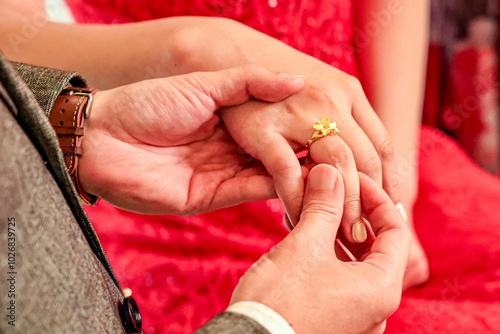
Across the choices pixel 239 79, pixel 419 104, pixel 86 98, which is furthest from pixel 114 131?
pixel 419 104

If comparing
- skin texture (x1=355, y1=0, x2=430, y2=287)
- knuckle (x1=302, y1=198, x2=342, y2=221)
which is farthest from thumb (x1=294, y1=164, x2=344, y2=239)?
skin texture (x1=355, y1=0, x2=430, y2=287)

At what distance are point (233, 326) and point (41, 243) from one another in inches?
7.1

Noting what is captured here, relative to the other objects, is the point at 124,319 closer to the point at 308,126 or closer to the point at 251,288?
the point at 251,288

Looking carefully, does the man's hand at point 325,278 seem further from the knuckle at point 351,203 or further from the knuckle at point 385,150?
the knuckle at point 385,150

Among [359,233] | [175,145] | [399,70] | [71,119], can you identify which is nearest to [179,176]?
[175,145]

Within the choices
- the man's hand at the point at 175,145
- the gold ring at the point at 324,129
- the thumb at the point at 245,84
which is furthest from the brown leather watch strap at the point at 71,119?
the gold ring at the point at 324,129

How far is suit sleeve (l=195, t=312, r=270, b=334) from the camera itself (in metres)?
0.46

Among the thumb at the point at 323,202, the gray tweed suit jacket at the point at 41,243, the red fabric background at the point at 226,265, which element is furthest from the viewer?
the red fabric background at the point at 226,265

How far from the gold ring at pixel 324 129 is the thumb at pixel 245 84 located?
59mm

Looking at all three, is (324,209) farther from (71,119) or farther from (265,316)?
(71,119)

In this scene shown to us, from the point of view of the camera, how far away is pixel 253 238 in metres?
0.93

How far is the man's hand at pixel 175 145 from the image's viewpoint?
2.31 ft

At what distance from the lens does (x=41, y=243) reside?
1.46ft

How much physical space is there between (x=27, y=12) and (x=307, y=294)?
79cm
